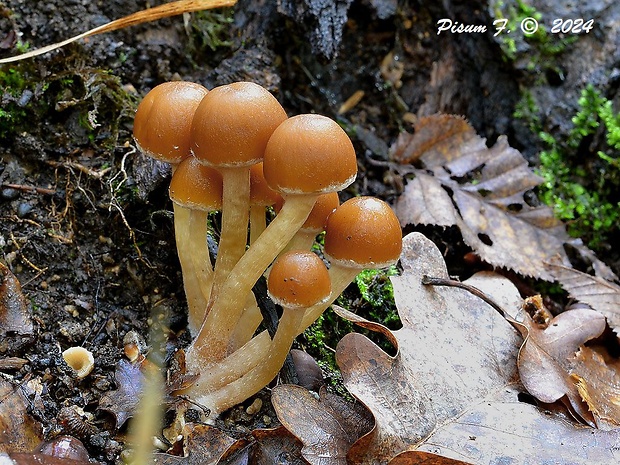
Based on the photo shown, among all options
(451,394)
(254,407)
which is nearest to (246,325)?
(254,407)

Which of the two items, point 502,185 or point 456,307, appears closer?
point 456,307

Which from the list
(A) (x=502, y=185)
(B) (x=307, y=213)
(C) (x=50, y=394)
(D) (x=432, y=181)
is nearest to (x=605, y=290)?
(A) (x=502, y=185)

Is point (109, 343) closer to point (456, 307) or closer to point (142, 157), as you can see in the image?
point (142, 157)

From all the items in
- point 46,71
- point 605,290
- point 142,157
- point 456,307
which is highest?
point 46,71

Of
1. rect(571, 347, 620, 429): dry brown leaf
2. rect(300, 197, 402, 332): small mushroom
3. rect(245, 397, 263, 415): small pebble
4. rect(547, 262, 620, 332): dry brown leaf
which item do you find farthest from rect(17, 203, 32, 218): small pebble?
rect(547, 262, 620, 332): dry brown leaf

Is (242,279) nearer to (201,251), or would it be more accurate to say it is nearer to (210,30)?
(201,251)

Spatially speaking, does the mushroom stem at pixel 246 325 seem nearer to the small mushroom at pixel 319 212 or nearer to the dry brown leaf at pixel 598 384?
the small mushroom at pixel 319 212
